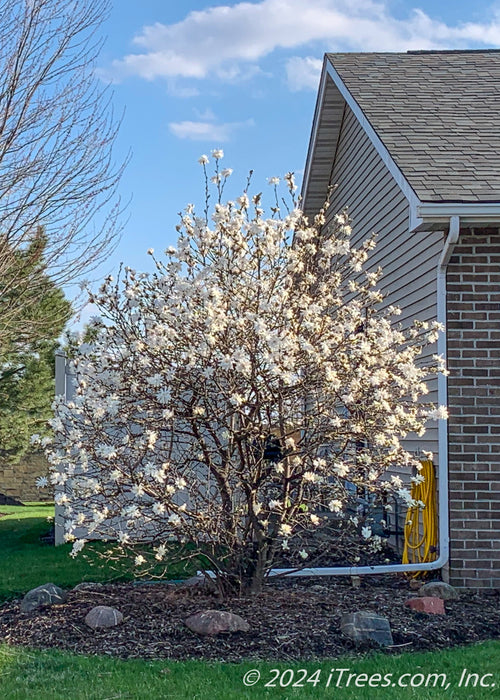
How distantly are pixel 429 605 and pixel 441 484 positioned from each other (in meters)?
1.15

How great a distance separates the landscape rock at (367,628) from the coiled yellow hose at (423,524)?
1.63m

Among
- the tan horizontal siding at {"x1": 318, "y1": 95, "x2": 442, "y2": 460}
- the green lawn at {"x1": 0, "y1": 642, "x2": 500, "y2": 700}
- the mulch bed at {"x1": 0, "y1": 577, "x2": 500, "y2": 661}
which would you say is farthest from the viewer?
the tan horizontal siding at {"x1": 318, "y1": 95, "x2": 442, "y2": 460}

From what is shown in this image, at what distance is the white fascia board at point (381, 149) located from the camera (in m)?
5.90

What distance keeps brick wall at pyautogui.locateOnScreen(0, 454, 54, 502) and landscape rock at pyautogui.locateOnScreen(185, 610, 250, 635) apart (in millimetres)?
12440

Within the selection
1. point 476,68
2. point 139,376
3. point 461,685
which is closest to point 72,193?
point 139,376

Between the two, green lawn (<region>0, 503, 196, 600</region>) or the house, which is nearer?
the house

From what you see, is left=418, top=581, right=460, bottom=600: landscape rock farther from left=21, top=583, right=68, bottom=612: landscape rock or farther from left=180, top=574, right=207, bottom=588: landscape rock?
left=21, top=583, right=68, bottom=612: landscape rock

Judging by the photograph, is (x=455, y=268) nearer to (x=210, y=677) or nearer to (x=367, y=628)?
(x=367, y=628)

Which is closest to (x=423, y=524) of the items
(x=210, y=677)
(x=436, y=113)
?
(x=210, y=677)

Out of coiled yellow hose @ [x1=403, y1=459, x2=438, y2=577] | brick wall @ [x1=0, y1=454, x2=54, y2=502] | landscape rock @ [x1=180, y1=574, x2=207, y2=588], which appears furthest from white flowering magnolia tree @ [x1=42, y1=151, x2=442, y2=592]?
brick wall @ [x1=0, y1=454, x2=54, y2=502]

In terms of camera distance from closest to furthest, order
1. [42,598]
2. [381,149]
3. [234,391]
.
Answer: [234,391], [42,598], [381,149]

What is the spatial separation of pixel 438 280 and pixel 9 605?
161 inches

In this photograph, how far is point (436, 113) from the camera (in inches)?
300

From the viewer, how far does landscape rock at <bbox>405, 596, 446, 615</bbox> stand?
511 centimetres
